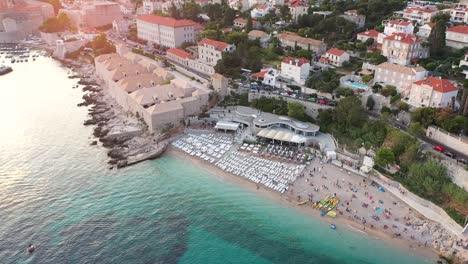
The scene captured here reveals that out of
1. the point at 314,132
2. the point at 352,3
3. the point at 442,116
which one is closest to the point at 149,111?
the point at 314,132

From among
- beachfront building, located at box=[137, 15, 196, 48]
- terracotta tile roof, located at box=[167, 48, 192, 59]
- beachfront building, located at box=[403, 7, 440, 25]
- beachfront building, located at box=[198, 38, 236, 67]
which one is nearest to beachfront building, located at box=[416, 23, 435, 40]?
beachfront building, located at box=[403, 7, 440, 25]

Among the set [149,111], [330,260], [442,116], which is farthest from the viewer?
[149,111]

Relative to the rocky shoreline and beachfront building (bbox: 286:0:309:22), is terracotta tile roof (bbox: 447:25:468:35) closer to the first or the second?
beachfront building (bbox: 286:0:309:22)

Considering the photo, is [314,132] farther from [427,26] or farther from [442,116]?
[427,26]

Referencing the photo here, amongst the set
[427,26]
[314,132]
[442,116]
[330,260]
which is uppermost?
[427,26]

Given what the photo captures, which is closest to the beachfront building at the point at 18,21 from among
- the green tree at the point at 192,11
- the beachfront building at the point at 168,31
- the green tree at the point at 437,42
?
the beachfront building at the point at 168,31

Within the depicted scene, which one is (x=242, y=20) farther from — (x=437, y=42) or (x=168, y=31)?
(x=437, y=42)

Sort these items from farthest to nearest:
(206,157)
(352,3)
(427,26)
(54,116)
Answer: (352,3) < (427,26) < (54,116) < (206,157)

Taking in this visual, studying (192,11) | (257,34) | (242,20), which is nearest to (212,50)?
(257,34)
